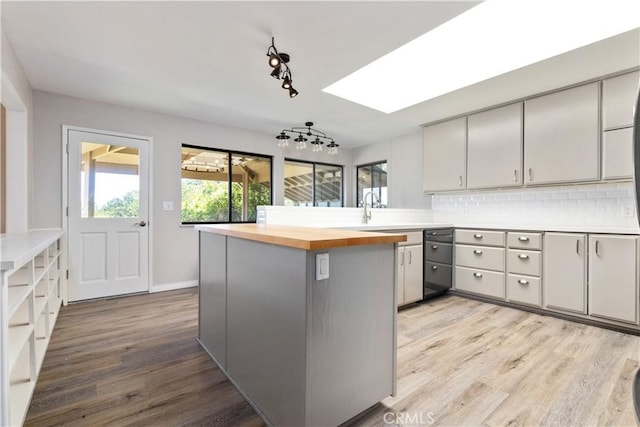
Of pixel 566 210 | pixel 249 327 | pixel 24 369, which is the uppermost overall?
pixel 566 210

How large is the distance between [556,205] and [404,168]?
6.97 ft

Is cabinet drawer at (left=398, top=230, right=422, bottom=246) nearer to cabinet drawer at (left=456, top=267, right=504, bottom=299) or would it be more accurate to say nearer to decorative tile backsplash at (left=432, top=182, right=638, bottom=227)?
cabinet drawer at (left=456, top=267, right=504, bottom=299)

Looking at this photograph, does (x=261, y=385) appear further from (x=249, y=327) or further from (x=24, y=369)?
(x=24, y=369)

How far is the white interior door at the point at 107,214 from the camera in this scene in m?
3.31

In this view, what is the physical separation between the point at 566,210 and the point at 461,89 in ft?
5.98

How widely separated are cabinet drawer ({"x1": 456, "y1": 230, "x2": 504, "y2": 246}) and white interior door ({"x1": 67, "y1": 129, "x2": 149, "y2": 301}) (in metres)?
4.05

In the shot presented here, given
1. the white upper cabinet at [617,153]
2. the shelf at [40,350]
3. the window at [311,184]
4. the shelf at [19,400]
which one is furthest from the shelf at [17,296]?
the white upper cabinet at [617,153]

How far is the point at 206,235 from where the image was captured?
83.8 inches

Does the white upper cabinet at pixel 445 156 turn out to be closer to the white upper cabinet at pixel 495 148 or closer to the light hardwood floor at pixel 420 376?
the white upper cabinet at pixel 495 148

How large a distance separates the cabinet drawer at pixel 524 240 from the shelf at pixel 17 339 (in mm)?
3943

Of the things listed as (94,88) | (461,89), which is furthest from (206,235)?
(461,89)

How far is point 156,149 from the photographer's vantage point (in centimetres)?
379

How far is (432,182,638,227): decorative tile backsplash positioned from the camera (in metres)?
2.89

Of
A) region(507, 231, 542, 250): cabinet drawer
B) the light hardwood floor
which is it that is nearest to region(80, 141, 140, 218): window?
the light hardwood floor
